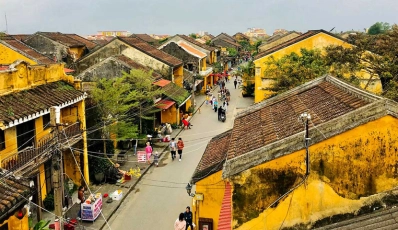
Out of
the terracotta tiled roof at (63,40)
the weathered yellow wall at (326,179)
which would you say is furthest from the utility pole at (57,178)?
the terracotta tiled roof at (63,40)

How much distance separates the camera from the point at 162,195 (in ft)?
64.6

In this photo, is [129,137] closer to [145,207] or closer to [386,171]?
[145,207]

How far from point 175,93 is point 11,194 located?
2455 centimetres

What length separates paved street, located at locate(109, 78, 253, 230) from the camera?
16.8 metres

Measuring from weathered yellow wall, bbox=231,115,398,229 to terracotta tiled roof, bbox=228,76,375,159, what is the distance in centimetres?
125

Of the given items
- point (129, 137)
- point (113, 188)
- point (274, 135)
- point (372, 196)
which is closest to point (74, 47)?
point (129, 137)

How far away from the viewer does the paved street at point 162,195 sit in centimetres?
1682

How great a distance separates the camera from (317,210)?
830cm

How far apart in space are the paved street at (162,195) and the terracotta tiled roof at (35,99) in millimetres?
5259

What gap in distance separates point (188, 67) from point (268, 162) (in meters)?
40.9

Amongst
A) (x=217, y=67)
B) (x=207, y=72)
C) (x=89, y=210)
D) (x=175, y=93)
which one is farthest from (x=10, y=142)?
(x=217, y=67)

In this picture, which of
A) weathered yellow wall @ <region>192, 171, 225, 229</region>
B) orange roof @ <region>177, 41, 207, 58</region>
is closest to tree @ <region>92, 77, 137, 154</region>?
weathered yellow wall @ <region>192, 171, 225, 229</region>

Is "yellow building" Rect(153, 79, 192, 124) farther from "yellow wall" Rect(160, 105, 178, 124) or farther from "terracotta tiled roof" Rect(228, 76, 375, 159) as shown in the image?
"terracotta tiled roof" Rect(228, 76, 375, 159)

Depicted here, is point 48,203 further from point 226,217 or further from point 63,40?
point 63,40
